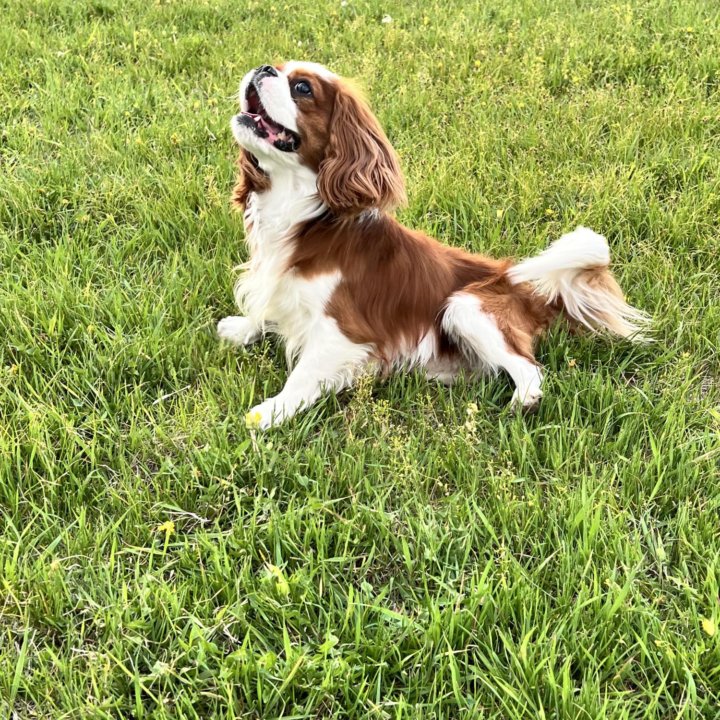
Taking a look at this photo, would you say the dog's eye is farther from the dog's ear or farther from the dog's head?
the dog's ear

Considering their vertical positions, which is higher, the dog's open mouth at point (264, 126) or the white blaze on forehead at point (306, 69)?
the white blaze on forehead at point (306, 69)

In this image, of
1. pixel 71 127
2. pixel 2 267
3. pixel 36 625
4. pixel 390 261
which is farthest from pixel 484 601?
pixel 71 127

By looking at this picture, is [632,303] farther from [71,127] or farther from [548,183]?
[71,127]

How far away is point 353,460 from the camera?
227 cm

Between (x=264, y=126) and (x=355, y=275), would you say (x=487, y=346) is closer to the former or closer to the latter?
(x=355, y=275)

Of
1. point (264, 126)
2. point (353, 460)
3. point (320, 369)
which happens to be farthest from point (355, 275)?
point (353, 460)

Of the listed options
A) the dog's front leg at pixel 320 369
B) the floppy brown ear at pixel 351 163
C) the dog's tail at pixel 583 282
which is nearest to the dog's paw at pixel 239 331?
the dog's front leg at pixel 320 369

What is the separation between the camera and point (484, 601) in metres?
1.80

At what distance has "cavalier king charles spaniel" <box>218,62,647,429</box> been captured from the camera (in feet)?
8.20

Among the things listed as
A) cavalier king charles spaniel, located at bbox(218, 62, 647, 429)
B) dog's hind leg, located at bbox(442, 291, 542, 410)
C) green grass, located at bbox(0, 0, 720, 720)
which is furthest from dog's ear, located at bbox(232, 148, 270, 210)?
dog's hind leg, located at bbox(442, 291, 542, 410)

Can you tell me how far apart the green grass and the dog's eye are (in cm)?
96

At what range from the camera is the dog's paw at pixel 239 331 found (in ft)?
9.42

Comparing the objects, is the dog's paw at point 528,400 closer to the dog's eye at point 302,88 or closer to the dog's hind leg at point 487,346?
the dog's hind leg at point 487,346

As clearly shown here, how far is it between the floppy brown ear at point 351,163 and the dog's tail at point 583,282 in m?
0.70
